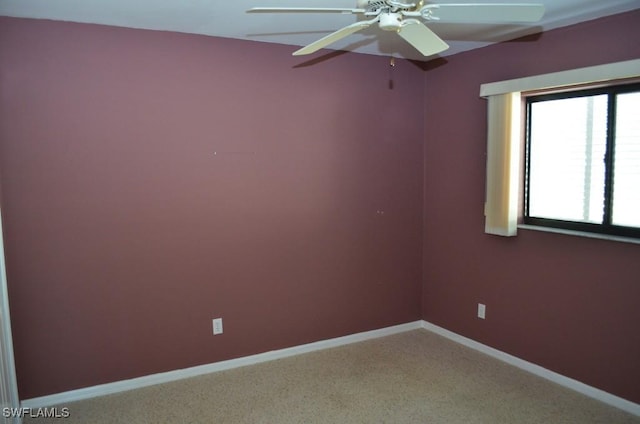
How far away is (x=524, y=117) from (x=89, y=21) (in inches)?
114

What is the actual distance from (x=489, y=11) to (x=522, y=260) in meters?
1.95

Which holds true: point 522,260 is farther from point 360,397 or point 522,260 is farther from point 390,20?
point 390,20

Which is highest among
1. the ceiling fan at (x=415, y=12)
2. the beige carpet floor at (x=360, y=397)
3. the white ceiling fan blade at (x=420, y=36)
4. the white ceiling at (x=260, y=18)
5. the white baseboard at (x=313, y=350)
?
the white ceiling at (x=260, y=18)

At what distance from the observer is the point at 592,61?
8.62 feet

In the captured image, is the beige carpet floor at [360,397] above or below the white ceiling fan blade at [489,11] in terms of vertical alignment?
below

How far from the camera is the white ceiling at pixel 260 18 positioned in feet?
7.64

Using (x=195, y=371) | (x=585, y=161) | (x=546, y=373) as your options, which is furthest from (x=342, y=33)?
(x=546, y=373)

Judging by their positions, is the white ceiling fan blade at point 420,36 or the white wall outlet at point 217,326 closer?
the white ceiling fan blade at point 420,36

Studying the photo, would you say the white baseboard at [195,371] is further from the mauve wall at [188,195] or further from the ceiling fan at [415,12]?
the ceiling fan at [415,12]

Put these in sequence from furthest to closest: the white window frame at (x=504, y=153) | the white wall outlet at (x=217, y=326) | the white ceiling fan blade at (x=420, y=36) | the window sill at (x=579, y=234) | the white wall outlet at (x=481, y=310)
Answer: the white wall outlet at (x=481, y=310), the white wall outlet at (x=217, y=326), the white window frame at (x=504, y=153), the window sill at (x=579, y=234), the white ceiling fan blade at (x=420, y=36)

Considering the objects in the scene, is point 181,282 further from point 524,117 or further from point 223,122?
point 524,117

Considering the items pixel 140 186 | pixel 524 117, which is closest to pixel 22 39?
pixel 140 186

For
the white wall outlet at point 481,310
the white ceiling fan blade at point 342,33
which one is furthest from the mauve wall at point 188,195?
the white ceiling fan blade at point 342,33

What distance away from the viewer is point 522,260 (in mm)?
3109
